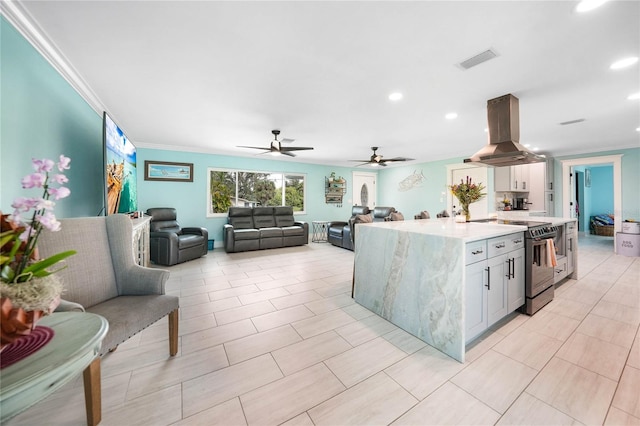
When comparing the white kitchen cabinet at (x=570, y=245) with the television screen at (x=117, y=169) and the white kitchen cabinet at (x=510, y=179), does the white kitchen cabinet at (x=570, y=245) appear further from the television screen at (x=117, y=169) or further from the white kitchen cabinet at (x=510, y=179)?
the television screen at (x=117, y=169)

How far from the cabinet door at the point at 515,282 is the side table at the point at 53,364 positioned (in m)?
2.91

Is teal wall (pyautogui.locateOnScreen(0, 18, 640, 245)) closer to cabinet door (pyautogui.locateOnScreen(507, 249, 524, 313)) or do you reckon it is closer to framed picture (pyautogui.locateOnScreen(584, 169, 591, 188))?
framed picture (pyautogui.locateOnScreen(584, 169, 591, 188))

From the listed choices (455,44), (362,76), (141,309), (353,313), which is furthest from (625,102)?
(141,309)

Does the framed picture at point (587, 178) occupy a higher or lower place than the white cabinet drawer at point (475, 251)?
higher

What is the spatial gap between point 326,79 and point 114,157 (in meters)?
2.56

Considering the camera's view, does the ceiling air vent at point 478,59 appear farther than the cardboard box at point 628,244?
No

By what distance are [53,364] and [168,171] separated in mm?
5785

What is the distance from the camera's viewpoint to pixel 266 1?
1.54m

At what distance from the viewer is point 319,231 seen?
25.9 ft

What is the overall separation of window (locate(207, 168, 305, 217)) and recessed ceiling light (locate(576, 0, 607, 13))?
6.30 m

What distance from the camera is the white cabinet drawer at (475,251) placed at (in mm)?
1880

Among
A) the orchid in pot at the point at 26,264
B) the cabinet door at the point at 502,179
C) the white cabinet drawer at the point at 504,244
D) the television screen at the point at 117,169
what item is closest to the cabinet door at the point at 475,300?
the white cabinet drawer at the point at 504,244

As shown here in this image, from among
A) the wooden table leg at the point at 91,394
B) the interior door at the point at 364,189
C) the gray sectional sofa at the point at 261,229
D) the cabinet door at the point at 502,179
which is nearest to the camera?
the wooden table leg at the point at 91,394

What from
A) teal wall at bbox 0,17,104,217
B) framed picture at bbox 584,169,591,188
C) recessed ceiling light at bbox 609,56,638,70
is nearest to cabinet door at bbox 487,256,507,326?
recessed ceiling light at bbox 609,56,638,70
